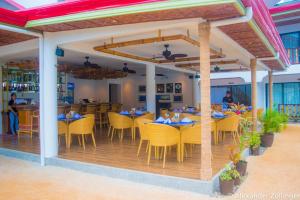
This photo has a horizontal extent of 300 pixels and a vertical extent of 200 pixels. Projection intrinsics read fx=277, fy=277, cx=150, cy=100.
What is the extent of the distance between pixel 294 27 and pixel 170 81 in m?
7.60

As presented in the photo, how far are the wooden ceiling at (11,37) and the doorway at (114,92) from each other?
31.9 feet

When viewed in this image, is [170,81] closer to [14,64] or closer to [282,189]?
[14,64]

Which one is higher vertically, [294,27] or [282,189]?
[294,27]

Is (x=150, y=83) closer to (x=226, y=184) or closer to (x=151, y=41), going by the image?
(x=151, y=41)

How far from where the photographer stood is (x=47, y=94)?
19.4 feet

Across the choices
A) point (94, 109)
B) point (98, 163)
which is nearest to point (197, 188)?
point (98, 163)

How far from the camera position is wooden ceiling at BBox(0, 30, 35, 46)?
5.90 meters

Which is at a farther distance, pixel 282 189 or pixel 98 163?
pixel 98 163

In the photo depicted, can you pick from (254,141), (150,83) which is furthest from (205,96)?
(150,83)

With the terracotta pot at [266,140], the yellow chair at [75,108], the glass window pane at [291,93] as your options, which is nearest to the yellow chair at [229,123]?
the terracotta pot at [266,140]

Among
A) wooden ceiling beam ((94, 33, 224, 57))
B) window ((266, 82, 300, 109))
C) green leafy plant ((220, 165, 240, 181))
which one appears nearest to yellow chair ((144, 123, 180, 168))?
green leafy plant ((220, 165, 240, 181))

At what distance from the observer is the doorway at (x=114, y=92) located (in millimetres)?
16586

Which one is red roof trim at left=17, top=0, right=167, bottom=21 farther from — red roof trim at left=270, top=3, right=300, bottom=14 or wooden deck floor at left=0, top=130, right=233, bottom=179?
red roof trim at left=270, top=3, right=300, bottom=14

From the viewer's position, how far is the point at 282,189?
4.36 metres
